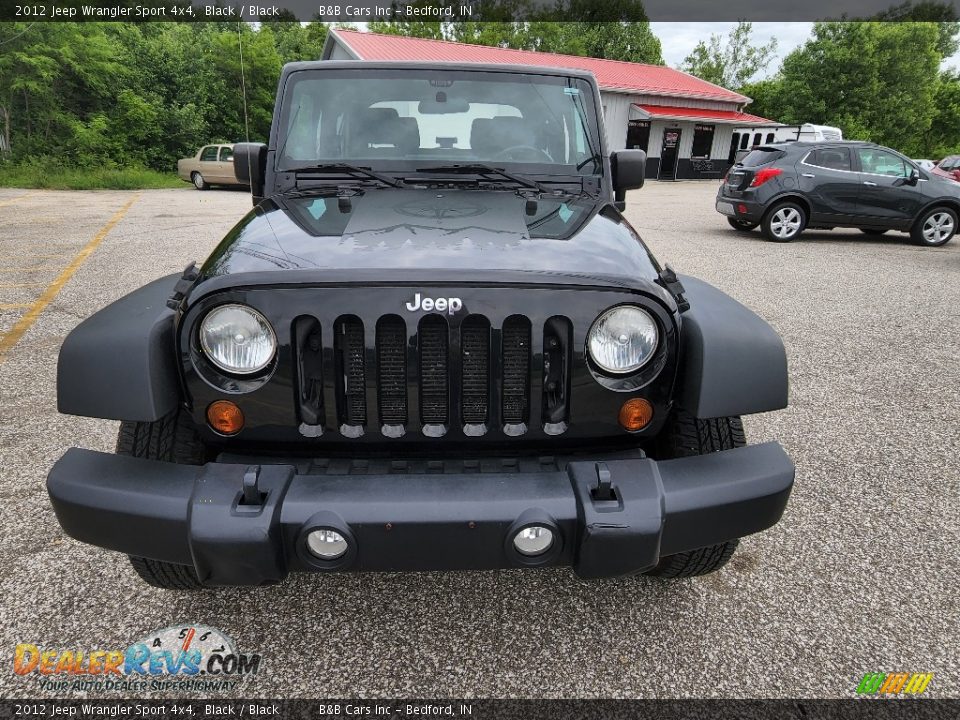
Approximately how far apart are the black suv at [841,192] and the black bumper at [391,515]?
32.8 feet

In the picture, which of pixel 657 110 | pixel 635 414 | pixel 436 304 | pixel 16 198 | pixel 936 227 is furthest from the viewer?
pixel 657 110

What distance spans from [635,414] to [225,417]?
115 cm

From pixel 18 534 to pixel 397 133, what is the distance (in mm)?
2296

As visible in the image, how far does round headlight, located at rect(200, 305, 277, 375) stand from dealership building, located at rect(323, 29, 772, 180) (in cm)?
2641

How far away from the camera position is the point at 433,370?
1.78 m

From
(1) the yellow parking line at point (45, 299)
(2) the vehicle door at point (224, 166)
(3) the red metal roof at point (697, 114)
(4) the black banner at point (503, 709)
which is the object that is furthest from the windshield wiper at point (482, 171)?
(3) the red metal roof at point (697, 114)

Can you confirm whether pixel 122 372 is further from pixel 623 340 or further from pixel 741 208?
pixel 741 208

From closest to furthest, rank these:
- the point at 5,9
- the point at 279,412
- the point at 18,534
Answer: the point at 279,412, the point at 18,534, the point at 5,9

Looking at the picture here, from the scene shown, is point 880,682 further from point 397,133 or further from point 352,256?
point 397,133

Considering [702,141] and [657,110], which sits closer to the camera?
[657,110]

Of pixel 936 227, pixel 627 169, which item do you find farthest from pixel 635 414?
pixel 936 227

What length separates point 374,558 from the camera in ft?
5.36

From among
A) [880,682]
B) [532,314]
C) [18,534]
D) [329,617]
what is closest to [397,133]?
[532,314]

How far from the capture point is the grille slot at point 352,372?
5.71 feet
